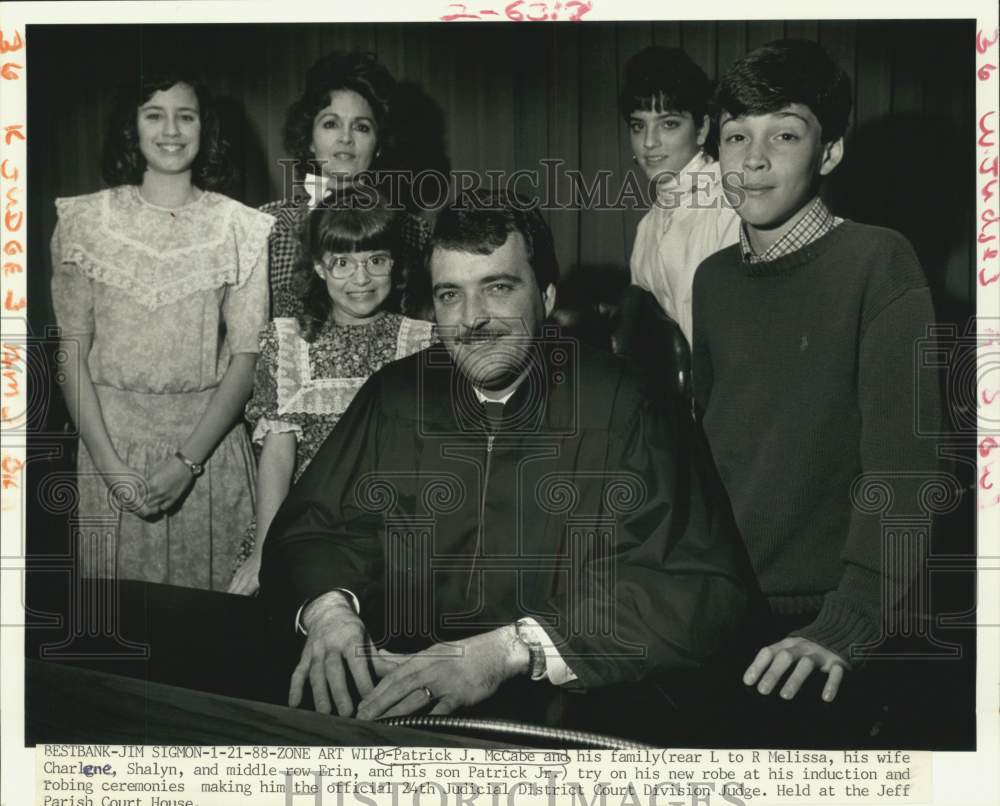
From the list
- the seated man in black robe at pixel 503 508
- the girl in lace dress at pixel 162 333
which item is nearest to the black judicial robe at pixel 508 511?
the seated man in black robe at pixel 503 508

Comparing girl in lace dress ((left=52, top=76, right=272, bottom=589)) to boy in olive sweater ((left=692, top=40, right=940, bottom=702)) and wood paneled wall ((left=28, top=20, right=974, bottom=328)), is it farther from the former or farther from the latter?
boy in olive sweater ((left=692, top=40, right=940, bottom=702))

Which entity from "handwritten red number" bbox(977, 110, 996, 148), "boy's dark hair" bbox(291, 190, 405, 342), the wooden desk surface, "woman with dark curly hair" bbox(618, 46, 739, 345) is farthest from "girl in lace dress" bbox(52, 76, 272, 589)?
"handwritten red number" bbox(977, 110, 996, 148)

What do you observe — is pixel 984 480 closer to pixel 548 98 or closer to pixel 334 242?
pixel 548 98

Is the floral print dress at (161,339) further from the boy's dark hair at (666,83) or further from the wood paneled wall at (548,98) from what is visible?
the boy's dark hair at (666,83)

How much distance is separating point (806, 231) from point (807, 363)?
297mm

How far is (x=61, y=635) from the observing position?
288 cm

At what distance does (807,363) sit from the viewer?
2.60 m

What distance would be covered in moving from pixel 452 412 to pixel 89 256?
1012 mm

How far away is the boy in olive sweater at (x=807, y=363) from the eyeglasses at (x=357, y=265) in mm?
782

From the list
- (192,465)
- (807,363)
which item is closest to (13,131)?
(192,465)

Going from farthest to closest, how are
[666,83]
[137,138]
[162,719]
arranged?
1. [137,138]
2. [666,83]
3. [162,719]

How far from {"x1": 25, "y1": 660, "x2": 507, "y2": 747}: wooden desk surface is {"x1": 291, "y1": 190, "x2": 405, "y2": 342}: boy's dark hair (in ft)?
2.91

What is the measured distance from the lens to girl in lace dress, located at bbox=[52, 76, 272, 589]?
2.87 metres

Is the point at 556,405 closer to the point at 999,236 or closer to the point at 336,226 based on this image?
the point at 336,226
